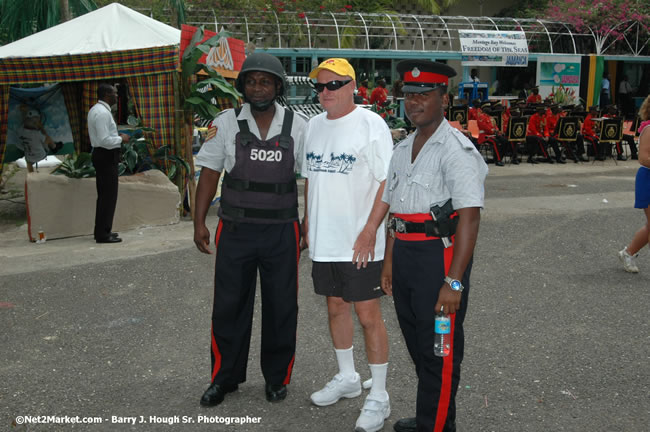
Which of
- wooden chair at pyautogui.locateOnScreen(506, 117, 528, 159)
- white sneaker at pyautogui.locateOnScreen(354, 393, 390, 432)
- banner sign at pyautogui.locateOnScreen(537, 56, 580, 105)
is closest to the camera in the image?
white sneaker at pyautogui.locateOnScreen(354, 393, 390, 432)

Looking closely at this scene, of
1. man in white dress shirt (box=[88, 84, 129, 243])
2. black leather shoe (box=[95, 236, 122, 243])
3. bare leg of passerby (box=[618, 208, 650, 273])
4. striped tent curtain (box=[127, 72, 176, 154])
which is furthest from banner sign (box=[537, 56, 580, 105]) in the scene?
black leather shoe (box=[95, 236, 122, 243])

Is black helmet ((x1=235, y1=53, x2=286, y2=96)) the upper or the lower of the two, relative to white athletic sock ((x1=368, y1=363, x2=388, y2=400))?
upper

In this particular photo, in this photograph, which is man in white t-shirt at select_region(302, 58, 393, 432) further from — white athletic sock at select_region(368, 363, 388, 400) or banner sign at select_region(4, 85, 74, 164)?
banner sign at select_region(4, 85, 74, 164)

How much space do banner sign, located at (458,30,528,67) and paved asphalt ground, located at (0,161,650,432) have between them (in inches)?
533

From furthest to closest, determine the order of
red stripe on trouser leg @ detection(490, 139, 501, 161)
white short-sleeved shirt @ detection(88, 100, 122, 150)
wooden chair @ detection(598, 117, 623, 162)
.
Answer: wooden chair @ detection(598, 117, 623, 162) < red stripe on trouser leg @ detection(490, 139, 501, 161) < white short-sleeved shirt @ detection(88, 100, 122, 150)

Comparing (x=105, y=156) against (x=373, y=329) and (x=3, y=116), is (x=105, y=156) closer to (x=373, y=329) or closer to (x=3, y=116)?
(x=3, y=116)

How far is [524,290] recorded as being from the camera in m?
6.25

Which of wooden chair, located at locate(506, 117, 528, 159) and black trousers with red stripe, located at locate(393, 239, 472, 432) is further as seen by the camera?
wooden chair, located at locate(506, 117, 528, 159)

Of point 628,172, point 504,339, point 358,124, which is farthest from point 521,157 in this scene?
point 358,124

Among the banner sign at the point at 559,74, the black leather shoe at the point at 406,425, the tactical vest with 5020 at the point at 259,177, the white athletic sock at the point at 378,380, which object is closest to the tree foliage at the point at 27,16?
the tactical vest with 5020 at the point at 259,177

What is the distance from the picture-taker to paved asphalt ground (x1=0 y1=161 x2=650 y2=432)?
3.87 metres

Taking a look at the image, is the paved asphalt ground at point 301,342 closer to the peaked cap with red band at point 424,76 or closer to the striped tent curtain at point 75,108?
the peaked cap with red band at point 424,76

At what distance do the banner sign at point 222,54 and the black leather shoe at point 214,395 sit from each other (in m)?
6.48

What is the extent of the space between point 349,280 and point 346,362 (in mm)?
586
